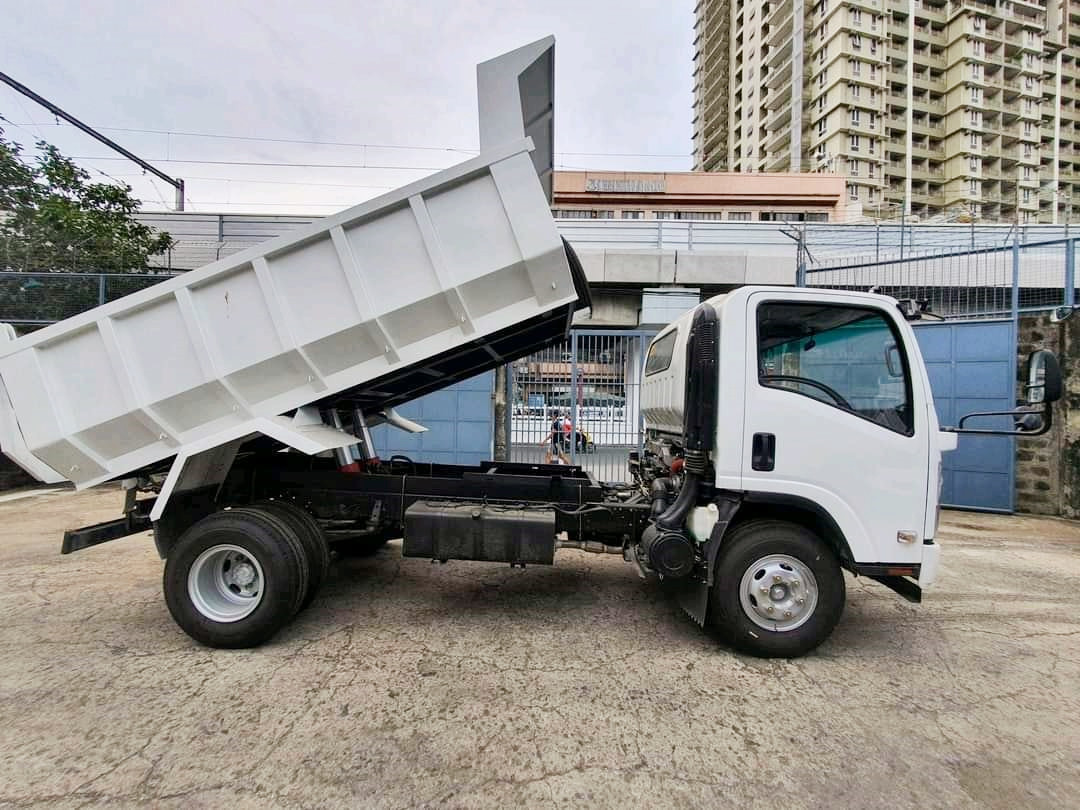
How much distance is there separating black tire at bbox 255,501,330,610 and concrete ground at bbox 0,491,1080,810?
1.20ft

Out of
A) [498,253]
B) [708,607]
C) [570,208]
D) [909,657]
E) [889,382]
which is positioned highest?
[570,208]

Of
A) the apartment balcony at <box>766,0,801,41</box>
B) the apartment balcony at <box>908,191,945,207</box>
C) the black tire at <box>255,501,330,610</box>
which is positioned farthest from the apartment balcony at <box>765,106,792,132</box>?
the black tire at <box>255,501,330,610</box>

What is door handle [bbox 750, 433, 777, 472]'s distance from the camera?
3.28 metres

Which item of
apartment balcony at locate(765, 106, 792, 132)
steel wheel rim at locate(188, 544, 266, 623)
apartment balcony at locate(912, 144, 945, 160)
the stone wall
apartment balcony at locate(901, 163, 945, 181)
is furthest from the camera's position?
apartment balcony at locate(765, 106, 792, 132)

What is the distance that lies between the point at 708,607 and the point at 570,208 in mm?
42901

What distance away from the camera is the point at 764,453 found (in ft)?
10.8

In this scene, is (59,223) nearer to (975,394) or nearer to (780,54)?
(975,394)

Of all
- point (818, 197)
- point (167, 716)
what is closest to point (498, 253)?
point (167, 716)

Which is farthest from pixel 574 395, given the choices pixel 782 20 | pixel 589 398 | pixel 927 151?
pixel 782 20

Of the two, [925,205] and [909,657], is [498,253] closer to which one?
[909,657]

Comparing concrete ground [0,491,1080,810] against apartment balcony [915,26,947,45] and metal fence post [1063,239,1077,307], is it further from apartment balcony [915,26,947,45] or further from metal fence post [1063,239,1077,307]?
apartment balcony [915,26,947,45]

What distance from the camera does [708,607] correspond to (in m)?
3.43

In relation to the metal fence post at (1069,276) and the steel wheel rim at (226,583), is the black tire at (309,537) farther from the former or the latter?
the metal fence post at (1069,276)

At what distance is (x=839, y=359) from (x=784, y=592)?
1519 mm
